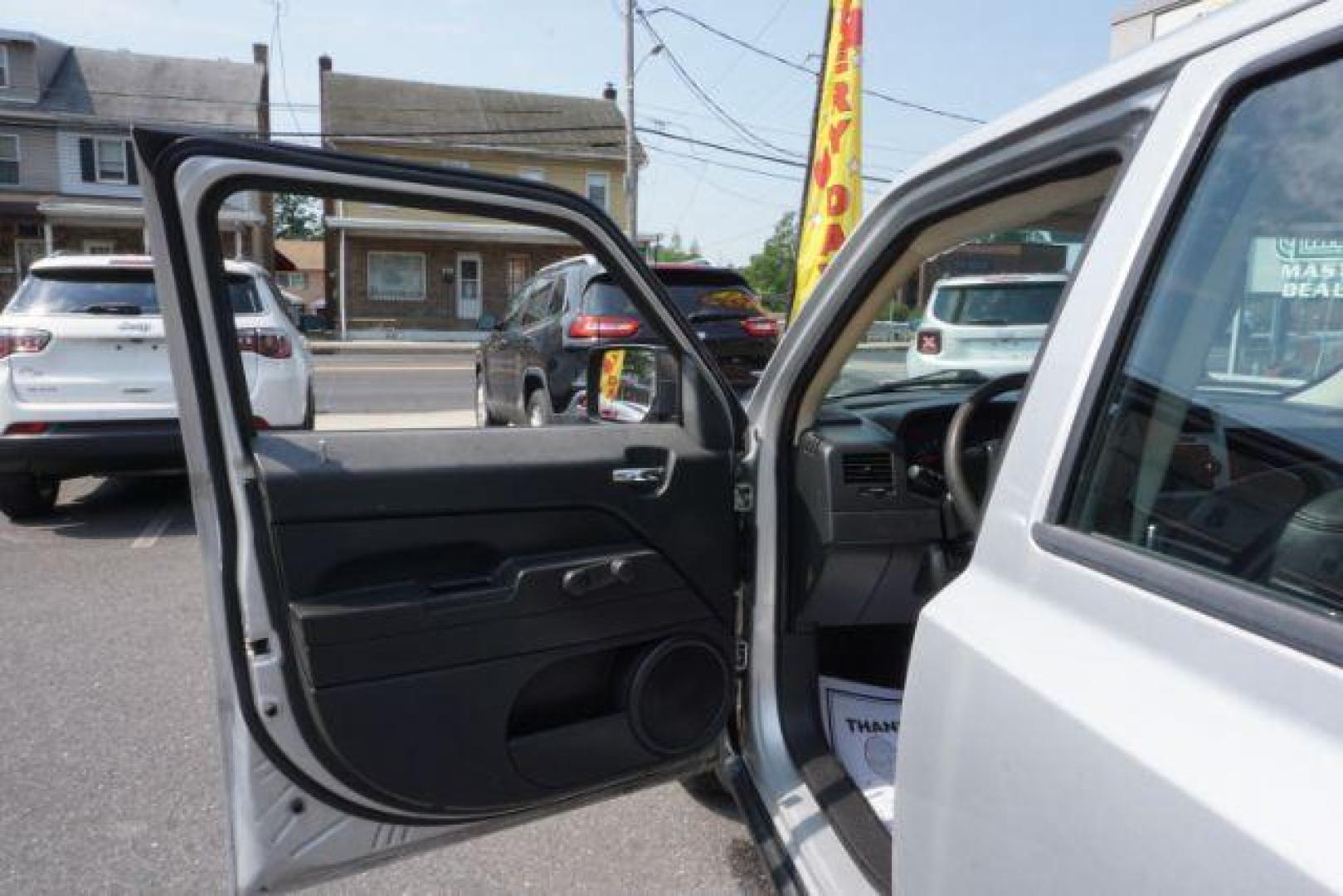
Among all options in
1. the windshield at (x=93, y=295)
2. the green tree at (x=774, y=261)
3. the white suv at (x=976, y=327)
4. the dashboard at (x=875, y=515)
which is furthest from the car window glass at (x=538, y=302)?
the green tree at (x=774, y=261)

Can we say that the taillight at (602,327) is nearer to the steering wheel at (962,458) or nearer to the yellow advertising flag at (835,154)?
the yellow advertising flag at (835,154)

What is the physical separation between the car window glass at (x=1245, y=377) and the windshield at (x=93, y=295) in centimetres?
578

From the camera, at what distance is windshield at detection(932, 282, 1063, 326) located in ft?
27.7

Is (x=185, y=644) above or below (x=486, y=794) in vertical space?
below

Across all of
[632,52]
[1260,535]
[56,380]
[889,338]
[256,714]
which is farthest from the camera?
[632,52]

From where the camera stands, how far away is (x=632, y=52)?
877 inches

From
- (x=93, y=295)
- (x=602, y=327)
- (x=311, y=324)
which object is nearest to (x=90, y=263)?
(x=93, y=295)

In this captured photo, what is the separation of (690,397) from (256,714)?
114cm

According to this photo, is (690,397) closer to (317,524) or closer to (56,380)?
(317,524)

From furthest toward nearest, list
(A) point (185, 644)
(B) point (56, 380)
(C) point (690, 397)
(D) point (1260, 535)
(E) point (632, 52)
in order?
(E) point (632, 52) → (B) point (56, 380) → (A) point (185, 644) → (C) point (690, 397) → (D) point (1260, 535)

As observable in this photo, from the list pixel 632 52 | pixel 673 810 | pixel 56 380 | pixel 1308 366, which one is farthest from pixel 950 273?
pixel 632 52

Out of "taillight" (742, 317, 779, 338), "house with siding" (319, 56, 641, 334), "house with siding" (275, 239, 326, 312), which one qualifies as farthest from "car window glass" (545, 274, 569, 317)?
"house with siding" (275, 239, 326, 312)

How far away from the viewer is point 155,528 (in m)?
6.12

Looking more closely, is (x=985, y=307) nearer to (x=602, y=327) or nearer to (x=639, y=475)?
(x=602, y=327)
